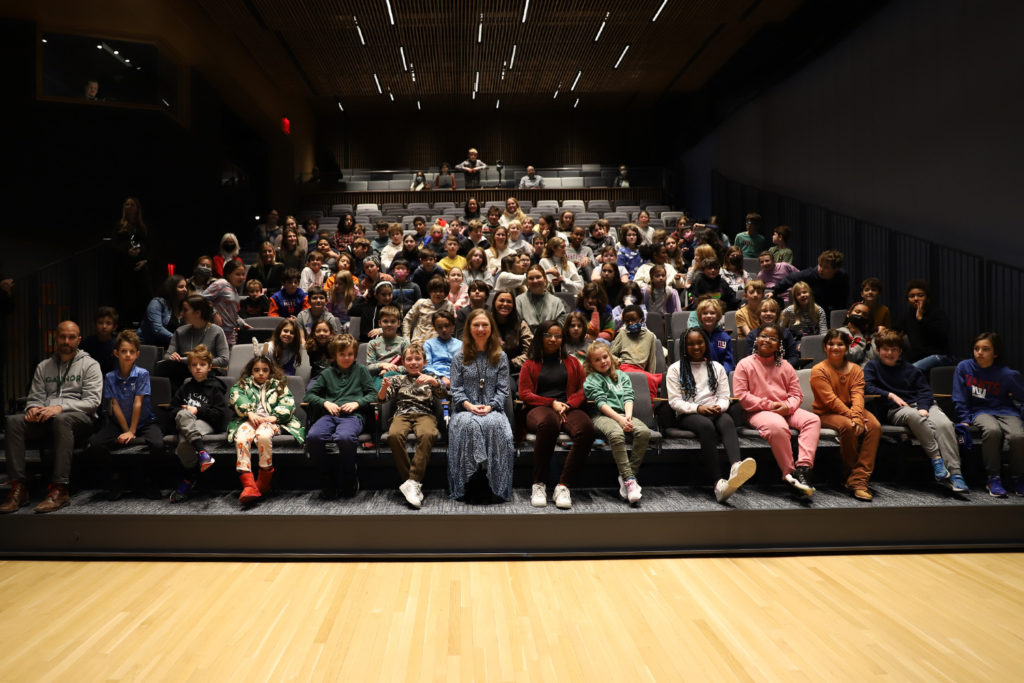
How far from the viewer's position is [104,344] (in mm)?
4414

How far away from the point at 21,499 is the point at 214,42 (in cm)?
702

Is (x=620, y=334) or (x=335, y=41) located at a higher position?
(x=335, y=41)

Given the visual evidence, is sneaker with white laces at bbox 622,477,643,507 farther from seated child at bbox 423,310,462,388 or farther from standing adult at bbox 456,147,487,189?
standing adult at bbox 456,147,487,189

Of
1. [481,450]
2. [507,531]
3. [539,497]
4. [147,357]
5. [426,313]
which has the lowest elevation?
[507,531]

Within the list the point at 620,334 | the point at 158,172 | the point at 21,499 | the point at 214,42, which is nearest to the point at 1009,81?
the point at 620,334

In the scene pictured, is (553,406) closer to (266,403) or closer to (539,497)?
(539,497)

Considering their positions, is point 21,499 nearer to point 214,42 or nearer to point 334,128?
point 214,42

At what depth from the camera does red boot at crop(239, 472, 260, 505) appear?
3549 mm

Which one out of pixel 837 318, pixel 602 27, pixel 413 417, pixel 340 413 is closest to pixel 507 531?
pixel 413 417

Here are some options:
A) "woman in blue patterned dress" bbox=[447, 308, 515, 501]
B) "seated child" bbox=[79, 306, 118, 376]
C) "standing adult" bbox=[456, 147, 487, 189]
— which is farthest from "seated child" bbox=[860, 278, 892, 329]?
"standing adult" bbox=[456, 147, 487, 189]

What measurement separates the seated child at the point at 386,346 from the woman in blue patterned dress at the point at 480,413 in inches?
24.2

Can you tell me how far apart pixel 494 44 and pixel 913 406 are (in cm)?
767

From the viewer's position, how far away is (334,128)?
14188mm

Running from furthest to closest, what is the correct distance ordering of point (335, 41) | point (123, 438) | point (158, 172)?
point (335, 41) → point (158, 172) → point (123, 438)
